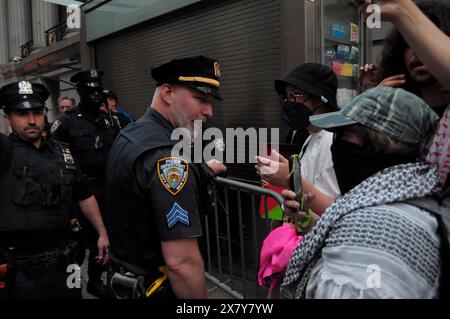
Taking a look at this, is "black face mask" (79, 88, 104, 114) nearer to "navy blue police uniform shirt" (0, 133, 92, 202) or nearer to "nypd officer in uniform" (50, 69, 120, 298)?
"nypd officer in uniform" (50, 69, 120, 298)

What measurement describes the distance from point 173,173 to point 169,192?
0.09m

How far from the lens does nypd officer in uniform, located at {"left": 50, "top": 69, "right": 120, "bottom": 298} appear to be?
3.94 meters

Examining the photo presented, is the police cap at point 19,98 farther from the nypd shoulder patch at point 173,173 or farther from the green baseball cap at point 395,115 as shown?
the green baseball cap at point 395,115

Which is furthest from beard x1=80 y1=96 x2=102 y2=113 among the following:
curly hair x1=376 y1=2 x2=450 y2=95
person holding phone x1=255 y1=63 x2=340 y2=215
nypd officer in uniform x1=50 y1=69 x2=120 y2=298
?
curly hair x1=376 y1=2 x2=450 y2=95

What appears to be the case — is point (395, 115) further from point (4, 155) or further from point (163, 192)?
point (4, 155)

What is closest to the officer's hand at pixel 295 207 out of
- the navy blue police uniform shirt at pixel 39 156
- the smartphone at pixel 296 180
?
the smartphone at pixel 296 180

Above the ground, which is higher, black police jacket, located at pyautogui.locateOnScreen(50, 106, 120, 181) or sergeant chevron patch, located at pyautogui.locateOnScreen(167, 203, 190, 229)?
black police jacket, located at pyautogui.locateOnScreen(50, 106, 120, 181)

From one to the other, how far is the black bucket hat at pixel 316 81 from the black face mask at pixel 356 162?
1.32 meters

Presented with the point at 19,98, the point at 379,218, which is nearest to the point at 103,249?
the point at 19,98

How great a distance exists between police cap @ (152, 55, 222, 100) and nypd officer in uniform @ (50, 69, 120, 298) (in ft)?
7.65
